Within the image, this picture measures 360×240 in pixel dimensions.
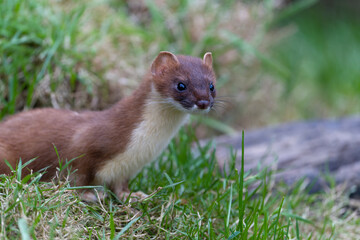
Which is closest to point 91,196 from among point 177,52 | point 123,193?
point 123,193

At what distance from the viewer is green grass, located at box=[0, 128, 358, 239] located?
9.32 feet

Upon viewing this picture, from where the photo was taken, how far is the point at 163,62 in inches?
143

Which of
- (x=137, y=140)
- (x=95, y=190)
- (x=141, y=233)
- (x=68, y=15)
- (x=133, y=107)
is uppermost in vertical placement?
(x=68, y=15)

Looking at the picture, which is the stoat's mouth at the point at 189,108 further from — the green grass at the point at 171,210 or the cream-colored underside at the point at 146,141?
the green grass at the point at 171,210

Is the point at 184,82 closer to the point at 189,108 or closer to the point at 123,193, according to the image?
the point at 189,108

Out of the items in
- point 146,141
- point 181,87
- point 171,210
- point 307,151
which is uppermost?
point 181,87

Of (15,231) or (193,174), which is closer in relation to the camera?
(15,231)

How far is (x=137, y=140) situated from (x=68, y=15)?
2.97 meters

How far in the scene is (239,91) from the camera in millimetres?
8016

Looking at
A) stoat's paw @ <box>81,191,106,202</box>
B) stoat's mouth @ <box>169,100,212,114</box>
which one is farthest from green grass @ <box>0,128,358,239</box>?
stoat's mouth @ <box>169,100,212,114</box>

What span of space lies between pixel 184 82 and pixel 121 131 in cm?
64

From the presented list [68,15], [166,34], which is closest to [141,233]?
[68,15]

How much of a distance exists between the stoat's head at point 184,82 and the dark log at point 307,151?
5.41ft

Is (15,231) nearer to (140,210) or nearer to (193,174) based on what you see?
(140,210)
